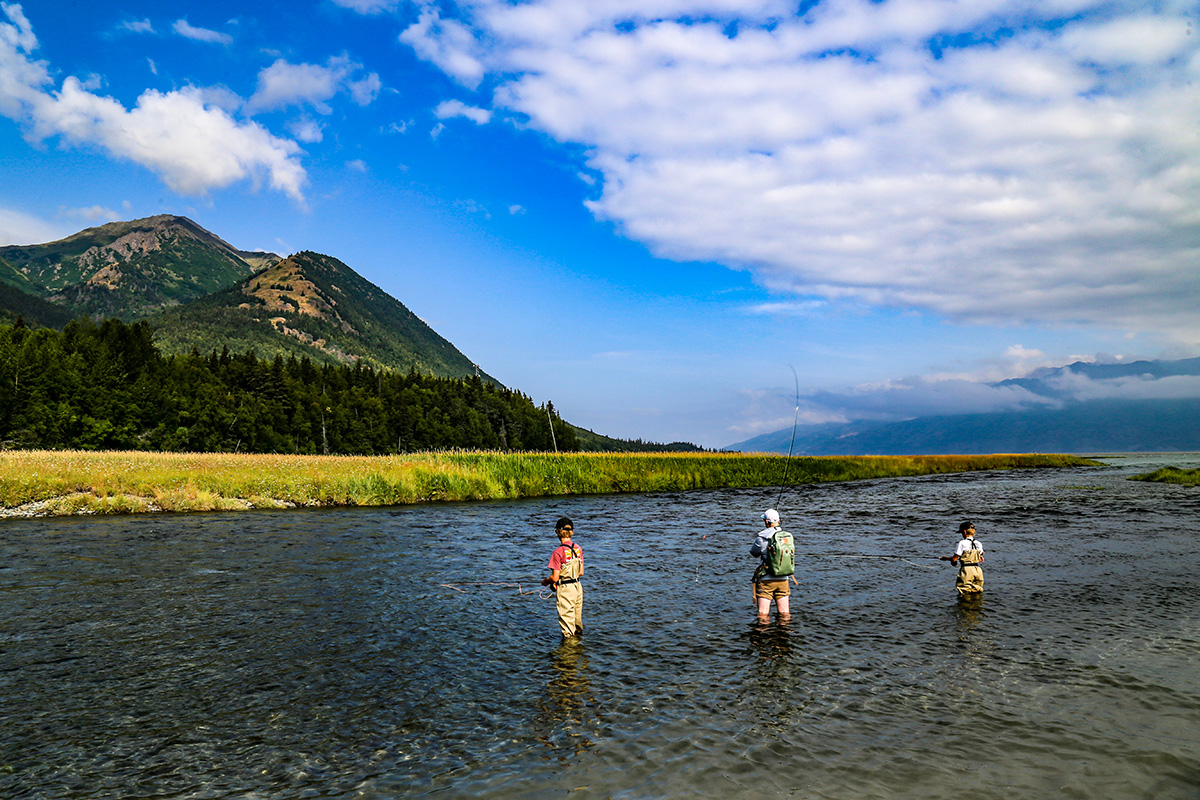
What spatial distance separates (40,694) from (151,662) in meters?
1.51

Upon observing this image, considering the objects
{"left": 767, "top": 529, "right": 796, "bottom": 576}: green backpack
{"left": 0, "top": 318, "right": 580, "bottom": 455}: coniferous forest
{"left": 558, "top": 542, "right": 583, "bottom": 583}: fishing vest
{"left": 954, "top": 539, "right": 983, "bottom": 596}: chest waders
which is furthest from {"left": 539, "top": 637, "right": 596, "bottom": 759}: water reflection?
{"left": 0, "top": 318, "right": 580, "bottom": 455}: coniferous forest

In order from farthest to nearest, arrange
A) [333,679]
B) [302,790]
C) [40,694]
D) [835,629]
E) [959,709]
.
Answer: [835,629]
[333,679]
[40,694]
[959,709]
[302,790]

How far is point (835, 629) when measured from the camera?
1220 cm

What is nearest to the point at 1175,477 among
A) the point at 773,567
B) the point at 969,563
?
the point at 969,563

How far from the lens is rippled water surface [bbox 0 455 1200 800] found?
6.75 metres

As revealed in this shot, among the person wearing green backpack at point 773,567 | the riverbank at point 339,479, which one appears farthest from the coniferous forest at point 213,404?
the person wearing green backpack at point 773,567

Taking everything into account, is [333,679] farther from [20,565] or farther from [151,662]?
[20,565]

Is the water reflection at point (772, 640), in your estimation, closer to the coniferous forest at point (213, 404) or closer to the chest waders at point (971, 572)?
the chest waders at point (971, 572)

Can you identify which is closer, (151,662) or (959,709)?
(959,709)

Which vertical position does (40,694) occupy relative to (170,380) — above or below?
below

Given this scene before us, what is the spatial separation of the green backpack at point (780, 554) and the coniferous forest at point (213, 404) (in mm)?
64193

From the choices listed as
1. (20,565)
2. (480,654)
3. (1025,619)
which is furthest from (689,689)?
(20,565)

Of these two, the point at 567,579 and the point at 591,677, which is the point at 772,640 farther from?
the point at 567,579

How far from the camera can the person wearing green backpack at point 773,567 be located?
1212 centimetres
